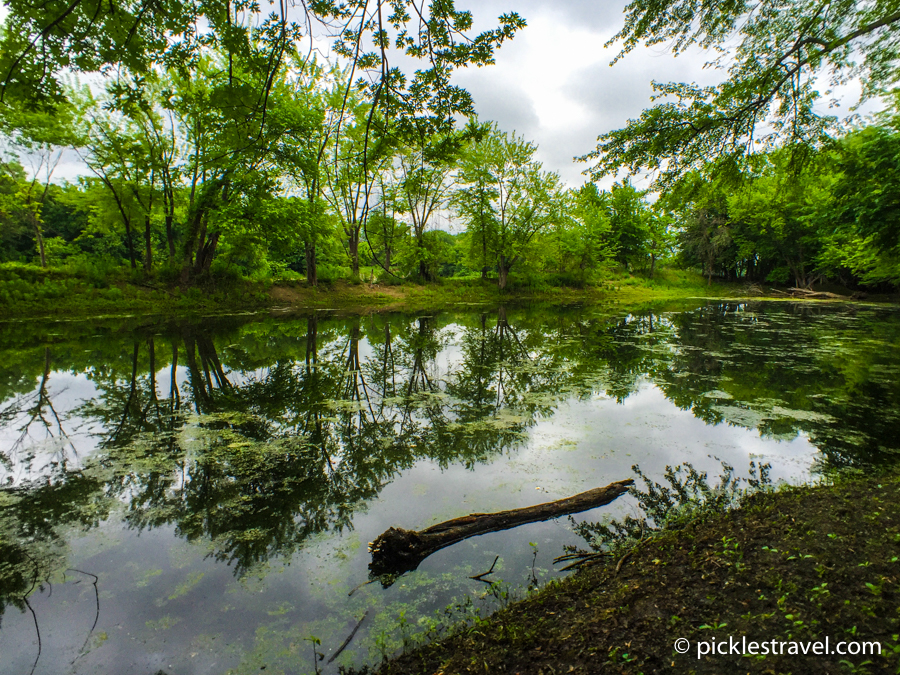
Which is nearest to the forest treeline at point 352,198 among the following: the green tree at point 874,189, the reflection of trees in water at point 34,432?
the green tree at point 874,189

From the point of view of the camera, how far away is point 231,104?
12.5 feet

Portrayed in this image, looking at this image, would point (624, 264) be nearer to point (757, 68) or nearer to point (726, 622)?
point (757, 68)

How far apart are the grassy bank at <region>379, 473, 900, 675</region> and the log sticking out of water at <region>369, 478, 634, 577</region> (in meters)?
0.70

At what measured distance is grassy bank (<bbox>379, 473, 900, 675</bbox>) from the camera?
1.76m

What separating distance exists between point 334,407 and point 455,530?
11.6 feet

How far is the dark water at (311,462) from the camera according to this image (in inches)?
93.4

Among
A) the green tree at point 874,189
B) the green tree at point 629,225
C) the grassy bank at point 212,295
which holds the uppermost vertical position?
the green tree at point 629,225

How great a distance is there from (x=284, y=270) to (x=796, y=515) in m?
33.0

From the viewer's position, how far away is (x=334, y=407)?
6.10 meters

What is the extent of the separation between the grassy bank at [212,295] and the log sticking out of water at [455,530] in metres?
18.8

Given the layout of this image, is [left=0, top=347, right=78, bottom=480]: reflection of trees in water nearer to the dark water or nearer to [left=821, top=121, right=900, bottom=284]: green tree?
the dark water

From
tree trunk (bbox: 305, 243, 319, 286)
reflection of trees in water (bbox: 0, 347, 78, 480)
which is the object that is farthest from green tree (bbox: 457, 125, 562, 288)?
reflection of trees in water (bbox: 0, 347, 78, 480)

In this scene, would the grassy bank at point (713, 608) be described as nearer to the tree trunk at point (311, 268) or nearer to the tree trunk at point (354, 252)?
the tree trunk at point (311, 268)

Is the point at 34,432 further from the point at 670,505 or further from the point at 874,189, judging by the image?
the point at 874,189
